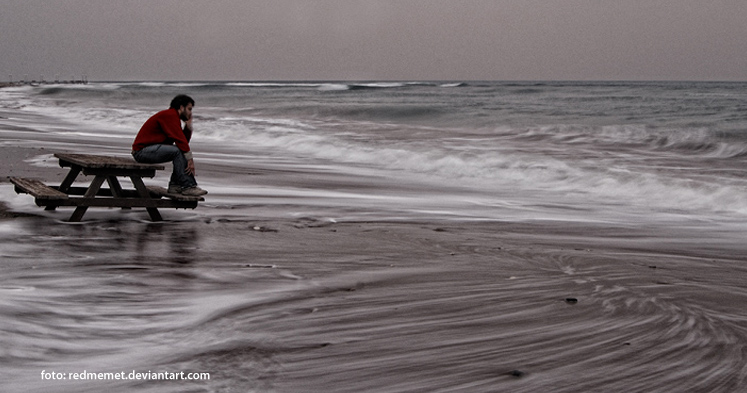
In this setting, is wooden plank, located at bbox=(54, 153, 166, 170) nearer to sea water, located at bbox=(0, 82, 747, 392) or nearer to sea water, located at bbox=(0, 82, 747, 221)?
→ sea water, located at bbox=(0, 82, 747, 392)

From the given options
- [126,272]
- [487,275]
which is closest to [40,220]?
[126,272]

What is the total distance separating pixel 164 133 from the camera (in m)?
7.76

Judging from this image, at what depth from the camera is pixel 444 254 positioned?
6539 millimetres

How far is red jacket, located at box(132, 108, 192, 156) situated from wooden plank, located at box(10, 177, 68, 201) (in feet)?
2.95

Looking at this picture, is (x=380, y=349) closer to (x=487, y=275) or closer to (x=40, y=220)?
(x=487, y=275)

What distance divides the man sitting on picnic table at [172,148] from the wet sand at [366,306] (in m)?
0.36

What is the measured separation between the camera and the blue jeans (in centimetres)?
764

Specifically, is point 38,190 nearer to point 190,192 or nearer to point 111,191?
point 111,191

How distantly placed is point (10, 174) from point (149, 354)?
293 inches

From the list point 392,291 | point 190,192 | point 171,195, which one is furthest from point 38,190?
point 392,291

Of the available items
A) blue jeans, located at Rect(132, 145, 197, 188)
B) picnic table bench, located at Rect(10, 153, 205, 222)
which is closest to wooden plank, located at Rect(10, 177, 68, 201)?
picnic table bench, located at Rect(10, 153, 205, 222)

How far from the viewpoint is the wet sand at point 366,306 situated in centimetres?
379

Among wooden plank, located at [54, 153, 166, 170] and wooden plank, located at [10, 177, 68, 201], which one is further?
wooden plank, located at [54, 153, 166, 170]

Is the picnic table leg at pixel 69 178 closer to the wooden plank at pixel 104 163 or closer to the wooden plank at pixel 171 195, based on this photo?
the wooden plank at pixel 104 163
